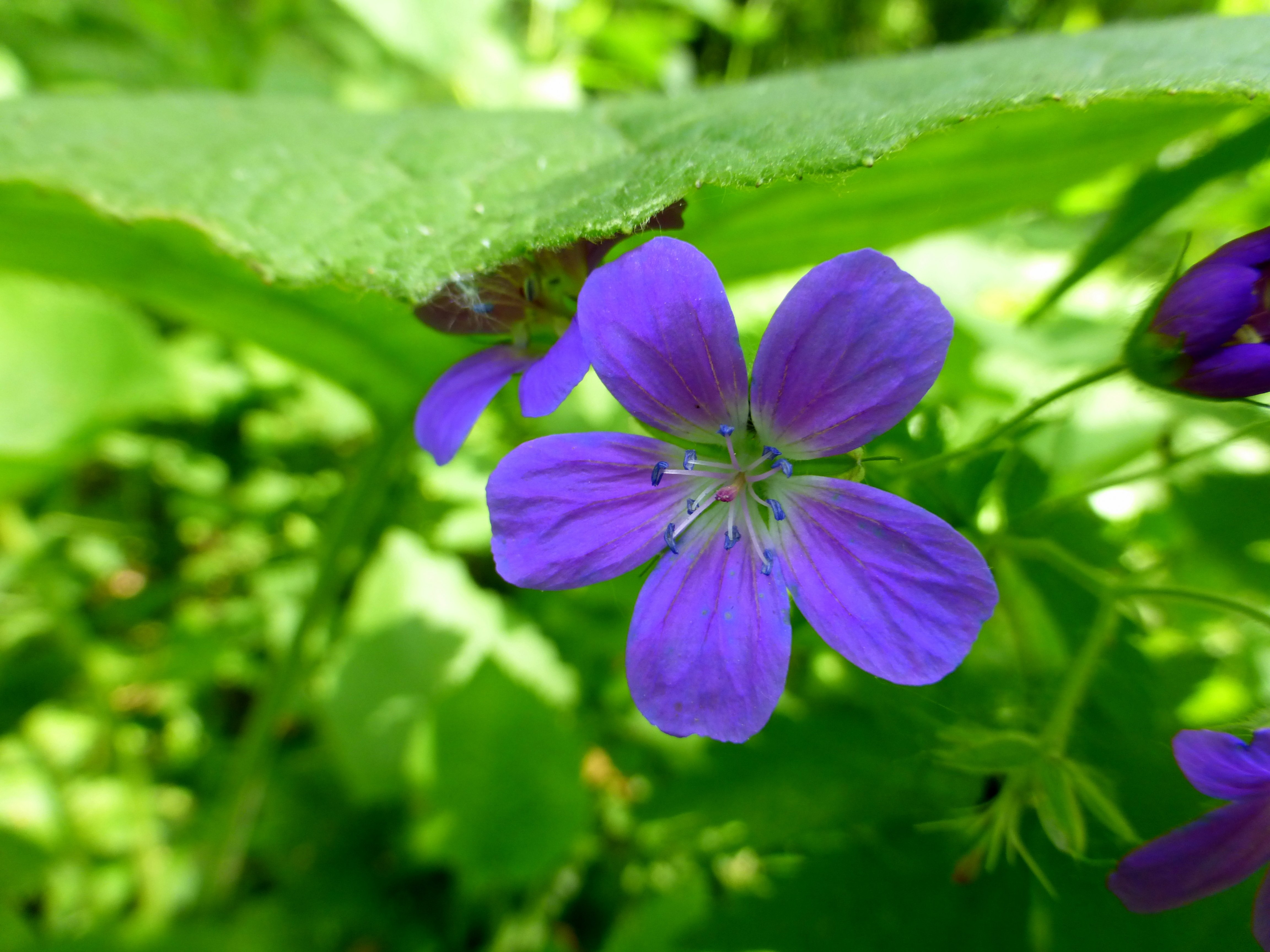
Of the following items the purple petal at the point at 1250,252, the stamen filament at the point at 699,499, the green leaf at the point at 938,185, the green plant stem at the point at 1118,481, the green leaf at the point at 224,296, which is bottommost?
the green plant stem at the point at 1118,481

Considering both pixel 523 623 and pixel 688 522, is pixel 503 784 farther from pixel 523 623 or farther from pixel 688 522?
pixel 688 522

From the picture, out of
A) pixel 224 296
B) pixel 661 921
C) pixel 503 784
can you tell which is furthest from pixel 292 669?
pixel 661 921

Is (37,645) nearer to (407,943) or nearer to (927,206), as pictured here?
(407,943)

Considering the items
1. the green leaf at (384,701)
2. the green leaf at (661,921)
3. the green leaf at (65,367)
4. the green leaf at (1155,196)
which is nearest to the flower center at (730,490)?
the green leaf at (1155,196)

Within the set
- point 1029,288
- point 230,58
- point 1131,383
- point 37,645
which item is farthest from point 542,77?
point 1131,383

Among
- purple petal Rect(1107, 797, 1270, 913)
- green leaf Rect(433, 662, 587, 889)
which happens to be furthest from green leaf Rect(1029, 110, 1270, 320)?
green leaf Rect(433, 662, 587, 889)

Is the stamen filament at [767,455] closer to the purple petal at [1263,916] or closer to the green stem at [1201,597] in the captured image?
the green stem at [1201,597]

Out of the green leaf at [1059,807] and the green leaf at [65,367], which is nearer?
the green leaf at [1059,807]

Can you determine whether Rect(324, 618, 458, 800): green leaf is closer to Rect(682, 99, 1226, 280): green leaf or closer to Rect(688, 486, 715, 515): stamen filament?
Rect(682, 99, 1226, 280): green leaf
